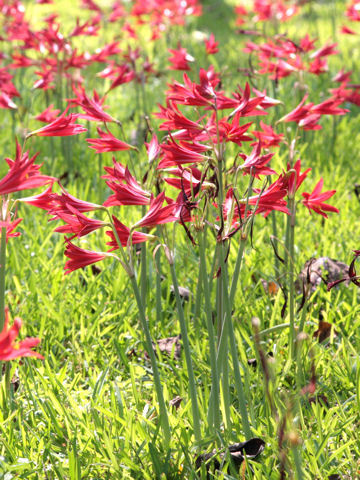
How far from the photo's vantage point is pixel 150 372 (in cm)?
199

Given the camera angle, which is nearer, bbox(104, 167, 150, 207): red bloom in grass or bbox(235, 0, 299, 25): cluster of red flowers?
bbox(104, 167, 150, 207): red bloom in grass

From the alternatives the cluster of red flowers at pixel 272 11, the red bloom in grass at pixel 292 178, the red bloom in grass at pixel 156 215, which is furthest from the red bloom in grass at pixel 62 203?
the cluster of red flowers at pixel 272 11

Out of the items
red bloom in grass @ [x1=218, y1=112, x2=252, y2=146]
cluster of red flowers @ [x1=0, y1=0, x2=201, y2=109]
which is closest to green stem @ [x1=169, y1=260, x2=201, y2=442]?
red bloom in grass @ [x1=218, y1=112, x2=252, y2=146]

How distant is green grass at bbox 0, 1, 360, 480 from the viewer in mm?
1464

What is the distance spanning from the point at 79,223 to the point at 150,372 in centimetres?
78

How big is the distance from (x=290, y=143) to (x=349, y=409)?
854 millimetres

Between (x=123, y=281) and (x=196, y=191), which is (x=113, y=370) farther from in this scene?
(x=196, y=191)

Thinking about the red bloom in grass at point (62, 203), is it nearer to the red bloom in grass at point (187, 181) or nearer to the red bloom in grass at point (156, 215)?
the red bloom in grass at point (156, 215)

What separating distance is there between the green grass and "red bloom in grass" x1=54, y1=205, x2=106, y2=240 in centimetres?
23

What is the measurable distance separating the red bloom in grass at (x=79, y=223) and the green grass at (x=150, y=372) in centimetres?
23

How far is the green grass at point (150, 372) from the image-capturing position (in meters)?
1.46

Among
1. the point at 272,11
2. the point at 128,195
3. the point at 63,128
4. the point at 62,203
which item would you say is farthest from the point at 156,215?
the point at 272,11

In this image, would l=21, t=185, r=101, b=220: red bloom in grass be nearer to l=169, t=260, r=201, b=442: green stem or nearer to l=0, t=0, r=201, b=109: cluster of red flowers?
l=169, t=260, r=201, b=442: green stem

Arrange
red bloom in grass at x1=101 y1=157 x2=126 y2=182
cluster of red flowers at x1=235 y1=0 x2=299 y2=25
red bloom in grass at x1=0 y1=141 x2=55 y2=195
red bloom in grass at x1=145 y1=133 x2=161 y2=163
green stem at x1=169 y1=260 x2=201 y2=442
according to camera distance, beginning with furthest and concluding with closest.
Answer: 1. cluster of red flowers at x1=235 y1=0 x2=299 y2=25
2. red bloom in grass at x1=145 y1=133 x2=161 y2=163
3. red bloom in grass at x1=101 y1=157 x2=126 y2=182
4. green stem at x1=169 y1=260 x2=201 y2=442
5. red bloom in grass at x1=0 y1=141 x2=55 y2=195
